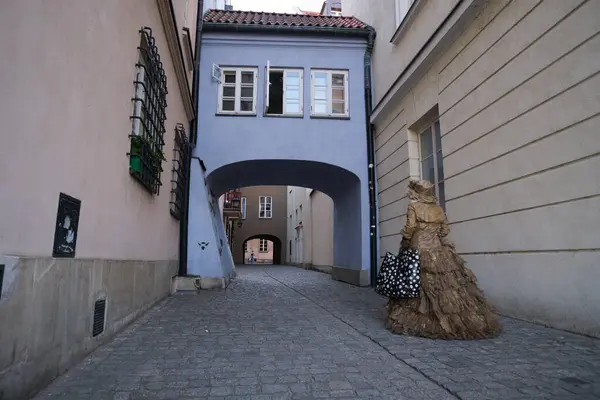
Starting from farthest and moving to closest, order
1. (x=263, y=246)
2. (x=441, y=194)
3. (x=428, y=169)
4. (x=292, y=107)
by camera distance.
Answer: (x=263, y=246), (x=292, y=107), (x=428, y=169), (x=441, y=194)

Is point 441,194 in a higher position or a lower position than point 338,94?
lower

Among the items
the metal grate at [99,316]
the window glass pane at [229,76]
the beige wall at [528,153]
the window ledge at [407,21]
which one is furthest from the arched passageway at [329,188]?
the metal grate at [99,316]

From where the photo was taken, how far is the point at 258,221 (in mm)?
36688

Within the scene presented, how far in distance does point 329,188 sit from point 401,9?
542 centimetres

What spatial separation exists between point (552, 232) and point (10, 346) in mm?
4990

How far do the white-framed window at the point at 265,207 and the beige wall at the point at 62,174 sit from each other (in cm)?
3144

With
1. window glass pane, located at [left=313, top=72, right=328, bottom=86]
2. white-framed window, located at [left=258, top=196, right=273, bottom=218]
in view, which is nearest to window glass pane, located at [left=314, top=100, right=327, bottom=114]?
window glass pane, located at [left=313, top=72, right=328, bottom=86]

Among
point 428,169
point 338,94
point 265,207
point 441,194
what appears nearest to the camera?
point 441,194

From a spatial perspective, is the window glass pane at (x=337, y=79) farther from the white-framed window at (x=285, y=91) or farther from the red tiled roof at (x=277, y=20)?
the red tiled roof at (x=277, y=20)

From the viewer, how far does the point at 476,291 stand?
14.7 feet

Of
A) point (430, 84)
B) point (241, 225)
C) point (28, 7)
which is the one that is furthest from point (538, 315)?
point (241, 225)

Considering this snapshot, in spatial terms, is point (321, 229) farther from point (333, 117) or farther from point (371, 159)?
point (333, 117)

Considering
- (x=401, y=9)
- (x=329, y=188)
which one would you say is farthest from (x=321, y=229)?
(x=401, y=9)

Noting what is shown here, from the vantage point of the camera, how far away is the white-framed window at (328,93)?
11.0 meters
